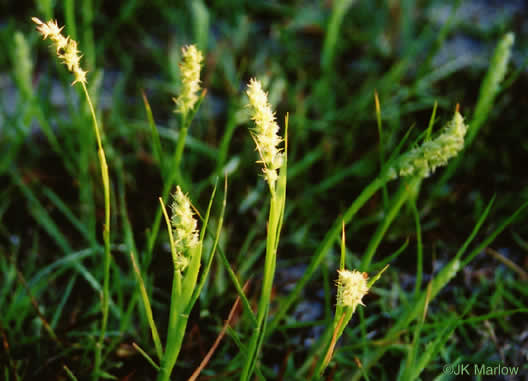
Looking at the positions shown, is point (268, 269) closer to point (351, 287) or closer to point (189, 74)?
point (351, 287)

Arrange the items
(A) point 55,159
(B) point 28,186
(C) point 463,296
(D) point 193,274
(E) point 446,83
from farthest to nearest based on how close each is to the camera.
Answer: (E) point 446,83 < (A) point 55,159 < (B) point 28,186 < (C) point 463,296 < (D) point 193,274

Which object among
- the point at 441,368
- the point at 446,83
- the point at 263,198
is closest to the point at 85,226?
the point at 263,198

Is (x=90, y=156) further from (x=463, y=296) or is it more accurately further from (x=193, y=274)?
(x=463, y=296)

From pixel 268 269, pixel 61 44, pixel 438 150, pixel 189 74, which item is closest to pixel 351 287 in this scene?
pixel 268 269

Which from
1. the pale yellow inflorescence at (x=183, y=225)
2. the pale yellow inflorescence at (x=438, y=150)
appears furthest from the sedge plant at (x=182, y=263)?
the pale yellow inflorescence at (x=438, y=150)

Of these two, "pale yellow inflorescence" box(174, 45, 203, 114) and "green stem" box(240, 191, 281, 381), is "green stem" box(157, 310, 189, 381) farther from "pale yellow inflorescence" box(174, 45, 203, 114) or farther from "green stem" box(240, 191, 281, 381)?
"pale yellow inflorescence" box(174, 45, 203, 114)

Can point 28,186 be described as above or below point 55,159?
below

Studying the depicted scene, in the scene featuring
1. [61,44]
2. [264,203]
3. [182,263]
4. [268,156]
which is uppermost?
[264,203]

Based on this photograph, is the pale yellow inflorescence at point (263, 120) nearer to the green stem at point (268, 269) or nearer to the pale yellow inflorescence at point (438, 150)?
the green stem at point (268, 269)
